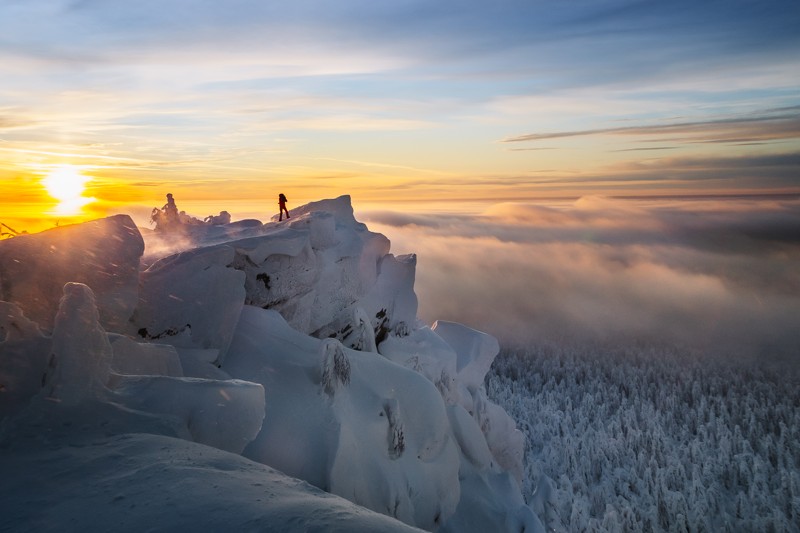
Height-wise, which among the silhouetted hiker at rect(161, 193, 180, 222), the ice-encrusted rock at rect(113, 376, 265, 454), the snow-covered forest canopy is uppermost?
the silhouetted hiker at rect(161, 193, 180, 222)

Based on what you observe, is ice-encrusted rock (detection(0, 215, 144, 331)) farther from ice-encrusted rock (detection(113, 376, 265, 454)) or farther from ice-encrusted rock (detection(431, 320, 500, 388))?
ice-encrusted rock (detection(431, 320, 500, 388))

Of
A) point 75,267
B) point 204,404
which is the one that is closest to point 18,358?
point 204,404

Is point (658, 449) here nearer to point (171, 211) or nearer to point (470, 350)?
point (470, 350)

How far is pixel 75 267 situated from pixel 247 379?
4772mm

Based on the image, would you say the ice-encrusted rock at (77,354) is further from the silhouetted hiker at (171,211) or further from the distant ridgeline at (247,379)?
the silhouetted hiker at (171,211)

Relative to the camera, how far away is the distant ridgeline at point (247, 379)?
23.2 feet

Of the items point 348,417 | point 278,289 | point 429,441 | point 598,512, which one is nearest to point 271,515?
point 348,417

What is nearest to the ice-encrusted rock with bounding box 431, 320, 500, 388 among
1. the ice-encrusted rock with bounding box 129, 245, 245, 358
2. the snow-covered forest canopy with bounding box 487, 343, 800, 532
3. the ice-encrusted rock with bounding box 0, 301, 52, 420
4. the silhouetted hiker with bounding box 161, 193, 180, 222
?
the snow-covered forest canopy with bounding box 487, 343, 800, 532

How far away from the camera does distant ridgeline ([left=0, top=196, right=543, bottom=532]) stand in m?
7.07

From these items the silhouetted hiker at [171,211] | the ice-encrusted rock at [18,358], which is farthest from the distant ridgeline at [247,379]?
the silhouetted hiker at [171,211]

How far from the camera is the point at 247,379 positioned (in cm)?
1390

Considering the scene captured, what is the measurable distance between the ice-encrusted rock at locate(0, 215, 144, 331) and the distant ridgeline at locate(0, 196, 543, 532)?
37 mm

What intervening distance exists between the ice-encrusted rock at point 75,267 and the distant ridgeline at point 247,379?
4cm

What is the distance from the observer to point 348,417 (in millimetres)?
14141
